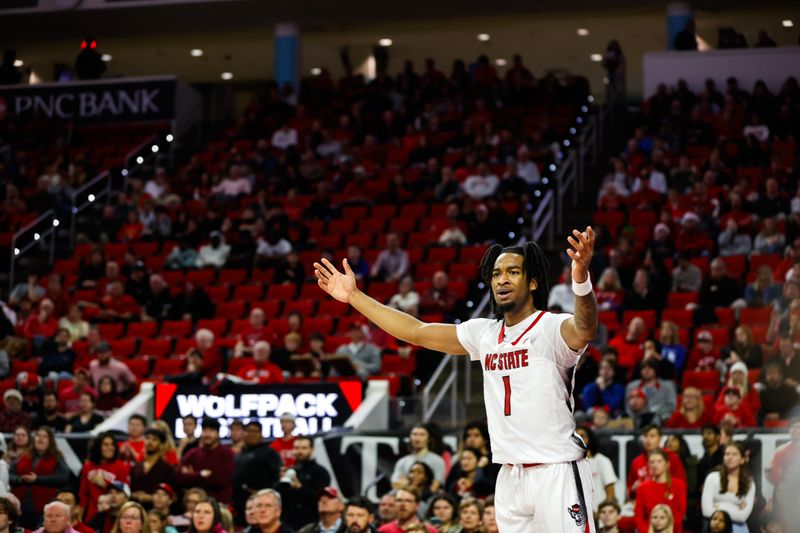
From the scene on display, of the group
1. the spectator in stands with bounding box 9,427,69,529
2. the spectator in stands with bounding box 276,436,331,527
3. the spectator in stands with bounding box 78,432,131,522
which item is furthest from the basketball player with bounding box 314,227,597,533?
the spectator in stands with bounding box 9,427,69,529

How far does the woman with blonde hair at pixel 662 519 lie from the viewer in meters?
9.77

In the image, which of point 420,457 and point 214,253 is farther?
point 214,253

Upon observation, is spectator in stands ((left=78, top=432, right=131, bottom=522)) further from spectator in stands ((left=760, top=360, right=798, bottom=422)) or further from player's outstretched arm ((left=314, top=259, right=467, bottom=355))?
player's outstretched arm ((left=314, top=259, right=467, bottom=355))

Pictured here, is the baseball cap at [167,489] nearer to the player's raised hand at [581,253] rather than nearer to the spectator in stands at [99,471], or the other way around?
the spectator in stands at [99,471]

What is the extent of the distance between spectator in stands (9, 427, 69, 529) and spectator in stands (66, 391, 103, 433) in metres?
1.21

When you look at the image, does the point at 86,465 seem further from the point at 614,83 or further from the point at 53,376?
the point at 614,83

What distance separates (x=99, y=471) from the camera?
38.9ft

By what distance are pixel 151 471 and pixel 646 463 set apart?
4.13 m

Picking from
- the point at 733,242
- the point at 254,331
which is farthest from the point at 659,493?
the point at 254,331

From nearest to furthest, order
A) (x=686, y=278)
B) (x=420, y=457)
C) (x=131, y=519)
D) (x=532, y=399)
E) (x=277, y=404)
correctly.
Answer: (x=532, y=399), (x=131, y=519), (x=420, y=457), (x=277, y=404), (x=686, y=278)

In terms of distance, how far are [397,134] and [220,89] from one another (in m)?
6.52

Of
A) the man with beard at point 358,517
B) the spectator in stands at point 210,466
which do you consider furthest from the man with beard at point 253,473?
the man with beard at point 358,517

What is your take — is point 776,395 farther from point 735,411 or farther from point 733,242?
point 733,242

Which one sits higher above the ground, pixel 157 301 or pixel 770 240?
pixel 770 240
